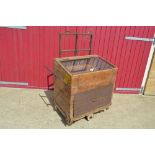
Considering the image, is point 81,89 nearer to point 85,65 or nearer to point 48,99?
point 85,65

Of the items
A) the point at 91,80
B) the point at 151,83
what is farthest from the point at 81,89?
the point at 151,83

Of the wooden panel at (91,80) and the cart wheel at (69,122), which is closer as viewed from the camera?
the wooden panel at (91,80)

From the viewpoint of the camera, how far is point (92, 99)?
5.55 meters

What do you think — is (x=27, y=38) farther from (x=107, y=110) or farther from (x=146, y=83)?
(x=146, y=83)

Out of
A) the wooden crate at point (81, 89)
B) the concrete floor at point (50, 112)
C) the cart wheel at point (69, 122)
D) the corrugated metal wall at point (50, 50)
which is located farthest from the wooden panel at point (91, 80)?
the corrugated metal wall at point (50, 50)

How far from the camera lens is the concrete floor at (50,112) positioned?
562 cm

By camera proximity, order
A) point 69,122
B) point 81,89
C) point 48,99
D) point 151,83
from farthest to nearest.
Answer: point 151,83, point 48,99, point 69,122, point 81,89

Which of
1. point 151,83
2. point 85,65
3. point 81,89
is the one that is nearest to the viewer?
point 81,89

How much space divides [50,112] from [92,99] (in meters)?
1.44

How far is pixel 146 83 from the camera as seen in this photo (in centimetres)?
736

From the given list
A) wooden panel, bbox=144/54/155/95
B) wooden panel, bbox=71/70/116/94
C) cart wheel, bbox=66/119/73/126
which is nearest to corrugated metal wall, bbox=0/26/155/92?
wooden panel, bbox=144/54/155/95

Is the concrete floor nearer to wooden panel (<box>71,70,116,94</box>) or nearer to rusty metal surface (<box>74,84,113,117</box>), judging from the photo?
rusty metal surface (<box>74,84,113,117</box>)

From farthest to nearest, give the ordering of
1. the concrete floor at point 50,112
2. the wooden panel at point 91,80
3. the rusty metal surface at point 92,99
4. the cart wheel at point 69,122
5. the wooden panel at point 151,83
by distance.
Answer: the wooden panel at point 151,83, the concrete floor at point 50,112, the cart wheel at point 69,122, the rusty metal surface at point 92,99, the wooden panel at point 91,80

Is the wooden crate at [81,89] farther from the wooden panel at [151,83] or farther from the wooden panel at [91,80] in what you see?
the wooden panel at [151,83]
